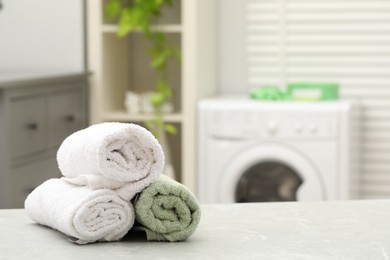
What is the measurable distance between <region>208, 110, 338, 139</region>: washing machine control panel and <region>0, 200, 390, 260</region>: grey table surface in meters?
2.10

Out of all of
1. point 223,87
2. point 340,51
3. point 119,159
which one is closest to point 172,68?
point 223,87

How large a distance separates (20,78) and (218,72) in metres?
1.27

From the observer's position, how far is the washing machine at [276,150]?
3.58 metres

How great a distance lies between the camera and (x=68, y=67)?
394cm

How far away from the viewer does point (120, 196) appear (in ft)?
4.08

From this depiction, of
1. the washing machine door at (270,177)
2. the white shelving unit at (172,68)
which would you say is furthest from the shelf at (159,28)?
the washing machine door at (270,177)

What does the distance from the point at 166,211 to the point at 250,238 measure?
12 centimetres

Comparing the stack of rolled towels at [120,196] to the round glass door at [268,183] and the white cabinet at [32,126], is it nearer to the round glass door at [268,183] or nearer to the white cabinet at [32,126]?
the white cabinet at [32,126]

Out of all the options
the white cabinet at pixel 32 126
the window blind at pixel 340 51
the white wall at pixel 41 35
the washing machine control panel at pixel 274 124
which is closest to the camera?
the white cabinet at pixel 32 126

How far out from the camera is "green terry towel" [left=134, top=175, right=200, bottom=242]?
122cm

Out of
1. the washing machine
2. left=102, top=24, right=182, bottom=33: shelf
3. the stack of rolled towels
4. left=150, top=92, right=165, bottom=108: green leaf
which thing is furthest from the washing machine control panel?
the stack of rolled towels

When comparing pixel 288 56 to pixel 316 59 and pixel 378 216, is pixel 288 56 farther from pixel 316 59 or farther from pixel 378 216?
pixel 378 216

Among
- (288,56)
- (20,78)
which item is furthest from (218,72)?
(20,78)

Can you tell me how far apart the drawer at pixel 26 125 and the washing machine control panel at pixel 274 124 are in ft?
2.34
